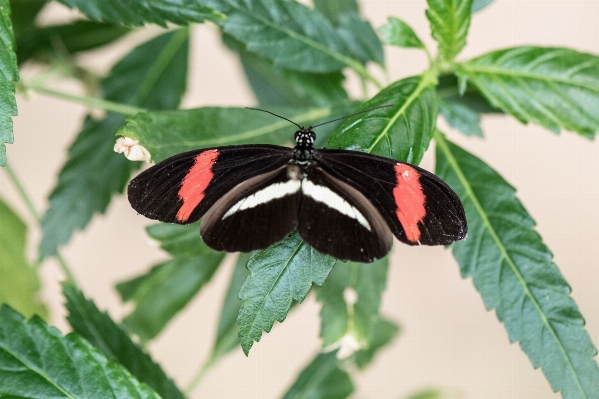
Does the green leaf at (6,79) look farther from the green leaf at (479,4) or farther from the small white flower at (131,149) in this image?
the green leaf at (479,4)

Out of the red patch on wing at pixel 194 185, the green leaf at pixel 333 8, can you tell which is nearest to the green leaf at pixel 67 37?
the green leaf at pixel 333 8

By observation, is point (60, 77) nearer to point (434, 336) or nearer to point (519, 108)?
point (519, 108)

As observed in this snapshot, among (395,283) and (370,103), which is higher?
(395,283)

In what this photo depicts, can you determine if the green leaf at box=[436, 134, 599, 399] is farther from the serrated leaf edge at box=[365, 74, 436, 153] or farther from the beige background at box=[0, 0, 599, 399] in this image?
the beige background at box=[0, 0, 599, 399]

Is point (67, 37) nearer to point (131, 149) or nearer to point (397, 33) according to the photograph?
point (131, 149)

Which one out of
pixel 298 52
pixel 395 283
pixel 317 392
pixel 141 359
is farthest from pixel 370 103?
pixel 395 283

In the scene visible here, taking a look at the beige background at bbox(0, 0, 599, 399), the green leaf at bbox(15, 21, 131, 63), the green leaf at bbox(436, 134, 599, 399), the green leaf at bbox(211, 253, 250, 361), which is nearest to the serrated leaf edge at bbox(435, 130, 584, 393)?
the green leaf at bbox(436, 134, 599, 399)

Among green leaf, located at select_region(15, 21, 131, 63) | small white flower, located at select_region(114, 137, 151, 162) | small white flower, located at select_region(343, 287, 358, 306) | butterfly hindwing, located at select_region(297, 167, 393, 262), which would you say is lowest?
butterfly hindwing, located at select_region(297, 167, 393, 262)
